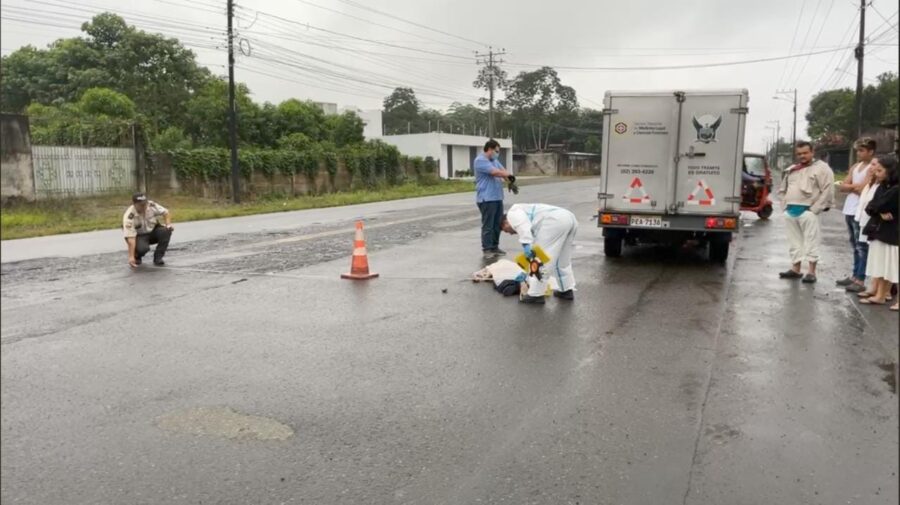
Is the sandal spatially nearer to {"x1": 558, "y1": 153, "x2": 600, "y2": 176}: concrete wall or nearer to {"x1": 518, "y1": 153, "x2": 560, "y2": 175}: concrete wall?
{"x1": 518, "y1": 153, "x2": 560, "y2": 175}: concrete wall

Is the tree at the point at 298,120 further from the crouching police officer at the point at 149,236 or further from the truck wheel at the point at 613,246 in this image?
the truck wheel at the point at 613,246

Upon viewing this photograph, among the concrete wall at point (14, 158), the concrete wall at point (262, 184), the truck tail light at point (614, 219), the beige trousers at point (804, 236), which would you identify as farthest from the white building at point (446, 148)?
the concrete wall at point (14, 158)

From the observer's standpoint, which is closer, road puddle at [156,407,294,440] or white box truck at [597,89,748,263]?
road puddle at [156,407,294,440]

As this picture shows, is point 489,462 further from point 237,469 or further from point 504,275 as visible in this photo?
point 504,275

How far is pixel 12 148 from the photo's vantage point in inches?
54.0

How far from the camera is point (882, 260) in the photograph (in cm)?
723

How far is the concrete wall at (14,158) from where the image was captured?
4.45 ft

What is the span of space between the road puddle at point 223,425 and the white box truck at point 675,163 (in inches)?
291

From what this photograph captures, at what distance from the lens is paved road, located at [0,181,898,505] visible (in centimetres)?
333

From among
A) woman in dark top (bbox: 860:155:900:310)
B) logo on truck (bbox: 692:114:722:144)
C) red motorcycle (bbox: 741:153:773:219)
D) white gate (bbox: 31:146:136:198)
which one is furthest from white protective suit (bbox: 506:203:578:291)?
red motorcycle (bbox: 741:153:773:219)

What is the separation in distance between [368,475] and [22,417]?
74.7 inches

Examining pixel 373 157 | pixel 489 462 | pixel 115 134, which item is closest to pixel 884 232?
pixel 489 462

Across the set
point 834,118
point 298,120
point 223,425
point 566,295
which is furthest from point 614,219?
point 834,118

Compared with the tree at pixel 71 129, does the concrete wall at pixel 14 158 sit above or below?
below
